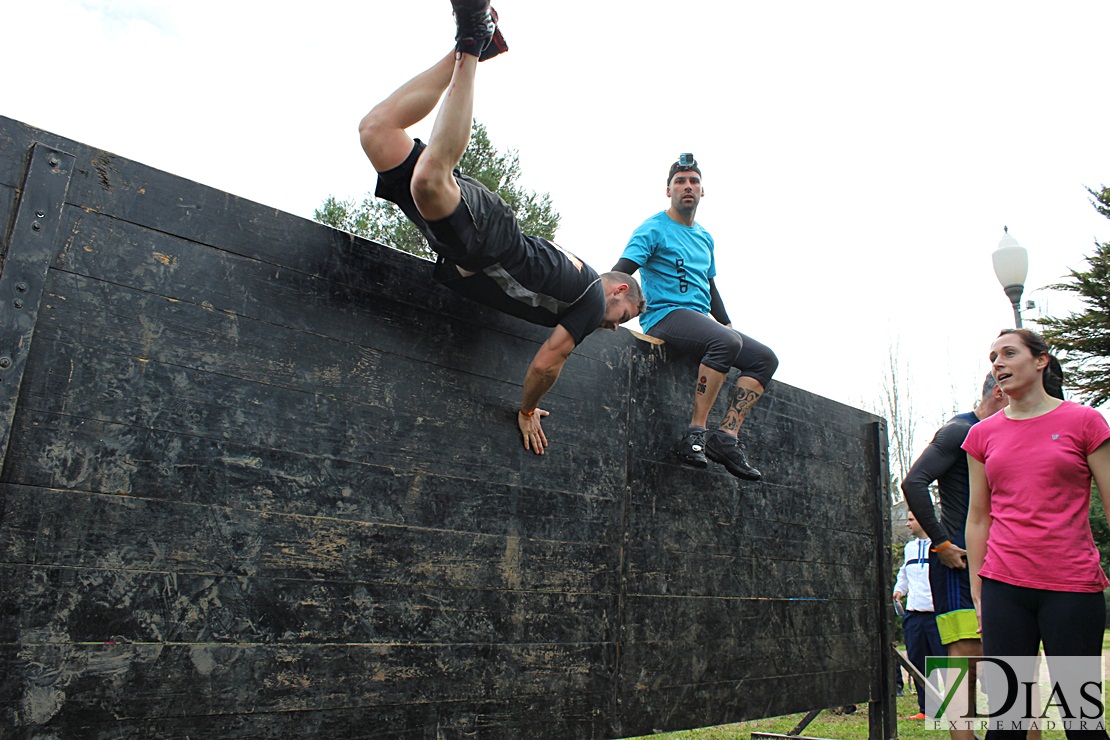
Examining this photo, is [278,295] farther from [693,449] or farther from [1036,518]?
[1036,518]

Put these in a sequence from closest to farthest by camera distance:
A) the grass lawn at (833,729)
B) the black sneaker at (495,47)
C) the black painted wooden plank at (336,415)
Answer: the black painted wooden plank at (336,415)
the black sneaker at (495,47)
the grass lawn at (833,729)

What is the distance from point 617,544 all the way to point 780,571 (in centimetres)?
142

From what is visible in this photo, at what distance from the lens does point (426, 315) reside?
3.21m

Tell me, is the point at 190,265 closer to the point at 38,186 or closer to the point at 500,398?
the point at 38,186

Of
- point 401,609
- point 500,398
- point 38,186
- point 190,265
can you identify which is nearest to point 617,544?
point 500,398

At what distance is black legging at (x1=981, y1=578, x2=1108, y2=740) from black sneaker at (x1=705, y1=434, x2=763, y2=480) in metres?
1.33

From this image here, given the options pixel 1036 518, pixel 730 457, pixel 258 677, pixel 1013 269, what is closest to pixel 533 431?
pixel 730 457

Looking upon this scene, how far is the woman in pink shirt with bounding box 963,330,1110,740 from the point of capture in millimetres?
2691

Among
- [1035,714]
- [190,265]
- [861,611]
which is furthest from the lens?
[861,611]

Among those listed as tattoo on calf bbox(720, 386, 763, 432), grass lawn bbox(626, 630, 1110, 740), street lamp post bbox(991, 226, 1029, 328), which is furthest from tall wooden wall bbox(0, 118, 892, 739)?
street lamp post bbox(991, 226, 1029, 328)

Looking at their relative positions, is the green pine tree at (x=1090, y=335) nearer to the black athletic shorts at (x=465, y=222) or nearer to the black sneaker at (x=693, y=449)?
the black sneaker at (x=693, y=449)

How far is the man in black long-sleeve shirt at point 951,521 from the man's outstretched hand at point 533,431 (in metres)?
1.99

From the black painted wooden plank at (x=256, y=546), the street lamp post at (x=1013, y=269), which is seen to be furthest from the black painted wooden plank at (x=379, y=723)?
the street lamp post at (x=1013, y=269)

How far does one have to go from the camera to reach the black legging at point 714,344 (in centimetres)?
423
